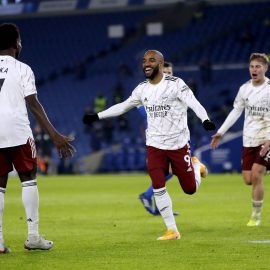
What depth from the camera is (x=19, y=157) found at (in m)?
8.91

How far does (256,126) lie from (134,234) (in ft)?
7.65

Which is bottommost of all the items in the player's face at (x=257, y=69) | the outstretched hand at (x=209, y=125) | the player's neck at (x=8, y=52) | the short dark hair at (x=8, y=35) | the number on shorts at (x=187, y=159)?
the number on shorts at (x=187, y=159)

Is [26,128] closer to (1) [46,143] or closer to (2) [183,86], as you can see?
(2) [183,86]

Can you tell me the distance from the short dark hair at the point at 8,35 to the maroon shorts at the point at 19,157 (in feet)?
3.27

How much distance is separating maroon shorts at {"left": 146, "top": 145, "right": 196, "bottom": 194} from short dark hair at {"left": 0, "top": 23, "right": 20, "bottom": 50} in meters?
2.39

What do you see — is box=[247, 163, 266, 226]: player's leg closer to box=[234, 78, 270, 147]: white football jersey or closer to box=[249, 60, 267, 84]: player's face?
box=[234, 78, 270, 147]: white football jersey

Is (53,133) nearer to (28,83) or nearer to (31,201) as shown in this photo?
(28,83)

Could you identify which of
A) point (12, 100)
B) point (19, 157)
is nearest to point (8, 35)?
point (12, 100)

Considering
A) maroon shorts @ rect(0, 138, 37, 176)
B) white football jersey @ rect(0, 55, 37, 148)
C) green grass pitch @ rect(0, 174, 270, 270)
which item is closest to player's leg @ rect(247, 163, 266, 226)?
green grass pitch @ rect(0, 174, 270, 270)

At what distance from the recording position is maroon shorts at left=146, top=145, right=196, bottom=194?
10.4 m

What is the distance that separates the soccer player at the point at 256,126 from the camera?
12.0 metres

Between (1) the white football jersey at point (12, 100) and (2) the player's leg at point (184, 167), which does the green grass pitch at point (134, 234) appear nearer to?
(2) the player's leg at point (184, 167)

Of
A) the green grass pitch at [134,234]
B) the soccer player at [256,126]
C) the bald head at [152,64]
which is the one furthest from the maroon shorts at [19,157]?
the soccer player at [256,126]

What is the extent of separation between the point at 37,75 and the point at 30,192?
38888mm
